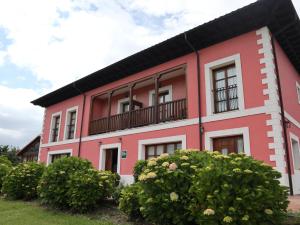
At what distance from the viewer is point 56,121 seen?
17062 mm

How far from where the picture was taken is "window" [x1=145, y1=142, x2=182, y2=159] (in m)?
9.58

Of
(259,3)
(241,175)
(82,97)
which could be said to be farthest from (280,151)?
(82,97)

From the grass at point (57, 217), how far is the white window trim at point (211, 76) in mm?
4404

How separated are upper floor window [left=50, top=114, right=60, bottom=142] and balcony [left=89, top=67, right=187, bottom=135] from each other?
3.65 metres

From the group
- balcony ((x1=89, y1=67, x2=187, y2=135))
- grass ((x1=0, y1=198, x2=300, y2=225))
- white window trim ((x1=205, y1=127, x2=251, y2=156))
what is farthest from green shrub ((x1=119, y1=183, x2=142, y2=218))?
balcony ((x1=89, y1=67, x2=187, y2=135))

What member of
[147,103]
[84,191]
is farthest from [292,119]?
[84,191]

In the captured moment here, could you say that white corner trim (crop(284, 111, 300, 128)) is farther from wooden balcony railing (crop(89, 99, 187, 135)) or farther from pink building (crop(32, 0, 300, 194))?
wooden balcony railing (crop(89, 99, 187, 135))

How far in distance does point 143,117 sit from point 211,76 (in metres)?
3.51

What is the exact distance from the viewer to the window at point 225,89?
8438 millimetres

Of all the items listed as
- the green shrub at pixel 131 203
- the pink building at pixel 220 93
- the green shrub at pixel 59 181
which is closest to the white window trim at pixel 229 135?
the pink building at pixel 220 93

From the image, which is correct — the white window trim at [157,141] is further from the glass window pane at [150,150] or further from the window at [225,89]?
the window at [225,89]

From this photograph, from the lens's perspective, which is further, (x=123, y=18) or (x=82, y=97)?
(x=82, y=97)

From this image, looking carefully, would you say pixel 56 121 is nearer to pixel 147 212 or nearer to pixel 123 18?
pixel 123 18

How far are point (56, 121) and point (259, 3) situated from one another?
14.0m
